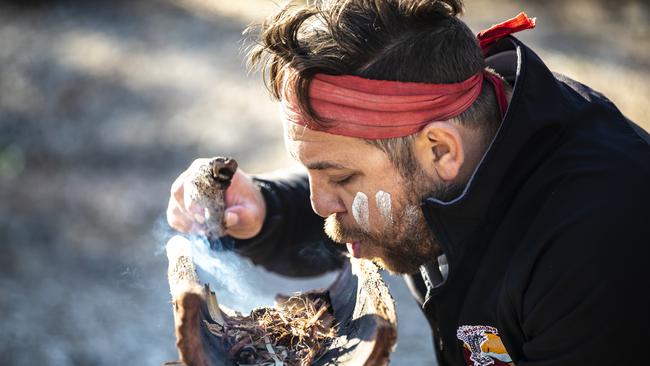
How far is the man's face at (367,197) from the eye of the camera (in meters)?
2.14

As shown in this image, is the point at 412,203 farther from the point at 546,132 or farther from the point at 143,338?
the point at 143,338

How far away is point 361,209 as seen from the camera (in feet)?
7.27

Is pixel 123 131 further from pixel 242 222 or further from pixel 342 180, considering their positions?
pixel 342 180

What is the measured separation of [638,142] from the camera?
2.13m

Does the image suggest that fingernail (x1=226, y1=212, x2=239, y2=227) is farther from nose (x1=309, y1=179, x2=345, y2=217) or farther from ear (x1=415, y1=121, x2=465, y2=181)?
ear (x1=415, y1=121, x2=465, y2=181)

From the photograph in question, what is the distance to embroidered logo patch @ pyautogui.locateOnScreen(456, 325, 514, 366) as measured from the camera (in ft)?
6.98

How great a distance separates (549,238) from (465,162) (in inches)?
12.9

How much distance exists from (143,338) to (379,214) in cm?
238

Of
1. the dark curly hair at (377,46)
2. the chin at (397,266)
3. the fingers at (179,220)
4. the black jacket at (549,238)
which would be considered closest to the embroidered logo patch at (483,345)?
the black jacket at (549,238)

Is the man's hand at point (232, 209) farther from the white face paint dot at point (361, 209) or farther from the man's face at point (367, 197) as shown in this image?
the white face paint dot at point (361, 209)

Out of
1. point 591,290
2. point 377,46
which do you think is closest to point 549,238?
point 591,290

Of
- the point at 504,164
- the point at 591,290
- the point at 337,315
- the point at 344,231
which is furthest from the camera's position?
the point at 337,315

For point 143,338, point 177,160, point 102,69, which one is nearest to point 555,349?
point 143,338

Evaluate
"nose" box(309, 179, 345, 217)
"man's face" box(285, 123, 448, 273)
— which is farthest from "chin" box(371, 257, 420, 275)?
"nose" box(309, 179, 345, 217)
